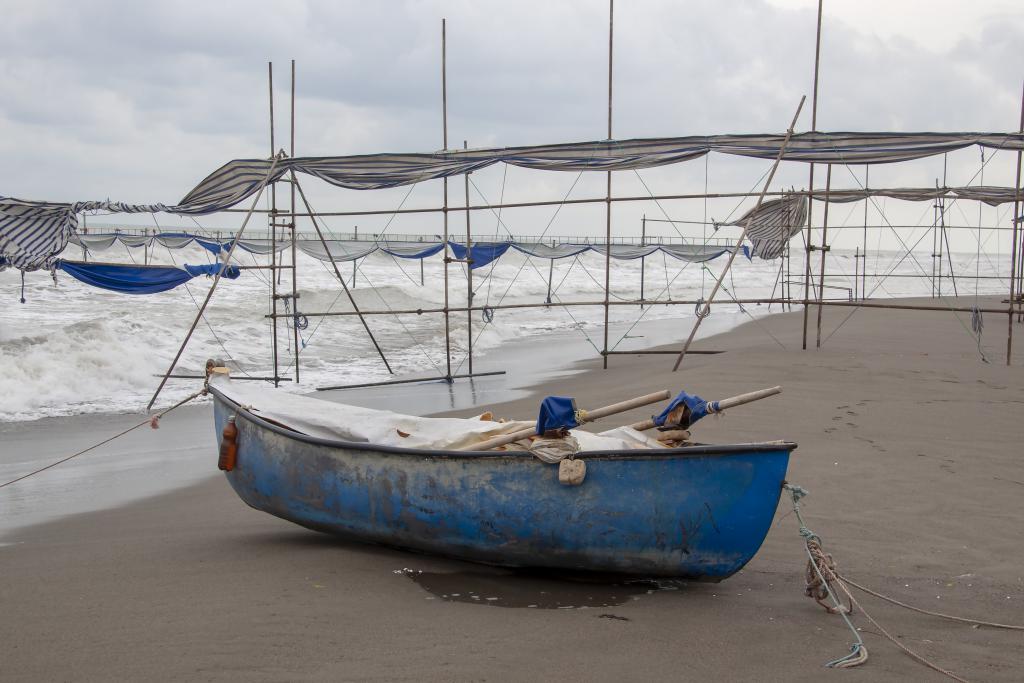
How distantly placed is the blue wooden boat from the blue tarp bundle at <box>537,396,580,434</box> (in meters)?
0.17

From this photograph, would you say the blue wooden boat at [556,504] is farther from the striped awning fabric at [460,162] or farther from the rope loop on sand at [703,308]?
the striped awning fabric at [460,162]

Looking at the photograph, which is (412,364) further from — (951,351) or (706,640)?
(706,640)

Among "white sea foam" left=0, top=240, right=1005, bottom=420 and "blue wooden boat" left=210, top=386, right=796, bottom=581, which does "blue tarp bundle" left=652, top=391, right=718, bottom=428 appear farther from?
"white sea foam" left=0, top=240, right=1005, bottom=420

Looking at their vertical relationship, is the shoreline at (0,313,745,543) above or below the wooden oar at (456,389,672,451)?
below

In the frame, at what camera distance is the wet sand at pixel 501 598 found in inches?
135

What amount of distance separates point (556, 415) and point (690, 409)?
634mm

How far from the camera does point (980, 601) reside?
403cm

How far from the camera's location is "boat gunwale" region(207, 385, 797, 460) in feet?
12.5

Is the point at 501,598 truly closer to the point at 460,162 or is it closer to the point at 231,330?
the point at 460,162

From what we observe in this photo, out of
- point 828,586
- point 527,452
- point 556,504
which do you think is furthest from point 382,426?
point 828,586

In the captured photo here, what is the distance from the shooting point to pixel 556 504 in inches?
162

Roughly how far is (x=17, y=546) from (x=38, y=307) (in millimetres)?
20292

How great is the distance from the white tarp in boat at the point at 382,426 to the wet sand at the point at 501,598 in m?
0.61

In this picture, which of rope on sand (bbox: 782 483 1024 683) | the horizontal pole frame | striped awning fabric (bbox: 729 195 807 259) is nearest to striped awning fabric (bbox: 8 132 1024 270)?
the horizontal pole frame
